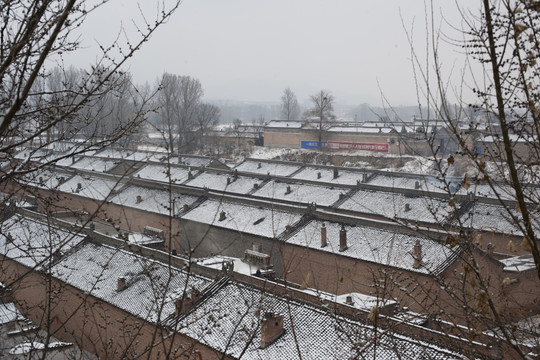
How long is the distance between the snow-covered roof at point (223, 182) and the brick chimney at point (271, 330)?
69.1 ft

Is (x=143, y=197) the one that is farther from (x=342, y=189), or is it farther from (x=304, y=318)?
(x=304, y=318)

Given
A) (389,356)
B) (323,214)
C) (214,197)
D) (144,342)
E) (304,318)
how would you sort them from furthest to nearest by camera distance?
(214,197) < (323,214) < (144,342) < (304,318) < (389,356)

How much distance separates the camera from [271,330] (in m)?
14.4

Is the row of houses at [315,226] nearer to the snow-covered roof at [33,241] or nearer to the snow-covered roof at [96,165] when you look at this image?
the snow-covered roof at [33,241]

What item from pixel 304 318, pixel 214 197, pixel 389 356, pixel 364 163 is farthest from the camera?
pixel 364 163

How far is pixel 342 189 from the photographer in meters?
33.2

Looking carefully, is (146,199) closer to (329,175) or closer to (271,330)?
(329,175)

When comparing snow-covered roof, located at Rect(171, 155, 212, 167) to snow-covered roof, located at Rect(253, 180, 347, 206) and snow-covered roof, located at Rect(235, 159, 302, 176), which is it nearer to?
snow-covered roof, located at Rect(235, 159, 302, 176)

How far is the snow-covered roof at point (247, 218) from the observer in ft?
84.5

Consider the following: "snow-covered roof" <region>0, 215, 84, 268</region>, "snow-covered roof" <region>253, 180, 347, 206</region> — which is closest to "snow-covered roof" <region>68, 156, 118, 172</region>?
"snow-covered roof" <region>253, 180, 347, 206</region>

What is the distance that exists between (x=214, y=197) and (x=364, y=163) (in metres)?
29.9

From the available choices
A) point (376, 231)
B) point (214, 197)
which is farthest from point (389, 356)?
point (214, 197)

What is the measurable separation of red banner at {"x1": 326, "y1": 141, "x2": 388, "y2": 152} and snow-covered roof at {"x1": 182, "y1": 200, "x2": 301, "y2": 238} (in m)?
32.6

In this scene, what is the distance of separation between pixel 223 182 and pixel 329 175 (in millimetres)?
7790
